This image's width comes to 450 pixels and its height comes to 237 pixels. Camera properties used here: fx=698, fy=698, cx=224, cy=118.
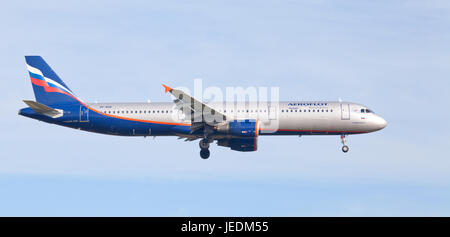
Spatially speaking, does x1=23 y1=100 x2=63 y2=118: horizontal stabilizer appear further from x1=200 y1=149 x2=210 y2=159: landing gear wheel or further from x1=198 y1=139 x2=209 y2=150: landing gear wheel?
x1=200 y1=149 x2=210 y2=159: landing gear wheel

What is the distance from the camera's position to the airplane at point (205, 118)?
63.5m

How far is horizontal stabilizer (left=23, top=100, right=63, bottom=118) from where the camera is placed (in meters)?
64.3

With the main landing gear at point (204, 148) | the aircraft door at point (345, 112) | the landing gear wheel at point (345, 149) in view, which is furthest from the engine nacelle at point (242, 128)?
the landing gear wheel at point (345, 149)

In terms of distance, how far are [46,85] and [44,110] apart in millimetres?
3393

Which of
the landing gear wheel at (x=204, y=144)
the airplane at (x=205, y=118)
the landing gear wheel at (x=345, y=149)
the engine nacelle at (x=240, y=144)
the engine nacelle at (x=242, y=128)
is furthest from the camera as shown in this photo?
the engine nacelle at (x=240, y=144)

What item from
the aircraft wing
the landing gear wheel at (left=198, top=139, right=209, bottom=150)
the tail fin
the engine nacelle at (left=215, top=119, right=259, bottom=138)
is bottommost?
the landing gear wheel at (left=198, top=139, right=209, bottom=150)

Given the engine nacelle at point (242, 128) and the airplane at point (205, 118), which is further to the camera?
the airplane at point (205, 118)

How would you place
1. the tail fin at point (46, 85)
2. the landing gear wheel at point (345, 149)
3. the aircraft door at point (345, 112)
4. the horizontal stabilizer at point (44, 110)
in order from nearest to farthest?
the horizontal stabilizer at point (44, 110) < the aircraft door at point (345, 112) < the landing gear wheel at point (345, 149) < the tail fin at point (46, 85)

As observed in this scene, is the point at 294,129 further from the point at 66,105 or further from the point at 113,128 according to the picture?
the point at 66,105

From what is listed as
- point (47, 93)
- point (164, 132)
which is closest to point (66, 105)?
point (47, 93)

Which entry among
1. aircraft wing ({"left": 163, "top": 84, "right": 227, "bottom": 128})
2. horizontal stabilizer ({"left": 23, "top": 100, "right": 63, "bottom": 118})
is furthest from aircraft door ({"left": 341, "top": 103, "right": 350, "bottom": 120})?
horizontal stabilizer ({"left": 23, "top": 100, "right": 63, "bottom": 118})

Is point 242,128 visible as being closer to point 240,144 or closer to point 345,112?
point 240,144

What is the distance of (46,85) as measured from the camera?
2665 inches

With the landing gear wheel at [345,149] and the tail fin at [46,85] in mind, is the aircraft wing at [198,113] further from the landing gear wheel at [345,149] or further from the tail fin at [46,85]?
the landing gear wheel at [345,149]
